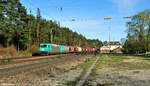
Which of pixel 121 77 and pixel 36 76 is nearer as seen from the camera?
pixel 121 77

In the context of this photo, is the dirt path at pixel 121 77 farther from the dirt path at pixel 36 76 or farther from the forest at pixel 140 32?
the forest at pixel 140 32

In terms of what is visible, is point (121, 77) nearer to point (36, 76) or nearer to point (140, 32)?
point (36, 76)

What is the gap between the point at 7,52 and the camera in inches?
1396

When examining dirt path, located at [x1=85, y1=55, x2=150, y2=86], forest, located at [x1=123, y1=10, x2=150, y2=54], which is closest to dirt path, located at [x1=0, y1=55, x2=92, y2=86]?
dirt path, located at [x1=85, y1=55, x2=150, y2=86]

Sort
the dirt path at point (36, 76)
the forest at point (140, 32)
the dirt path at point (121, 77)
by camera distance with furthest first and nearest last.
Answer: the forest at point (140, 32) → the dirt path at point (36, 76) → the dirt path at point (121, 77)

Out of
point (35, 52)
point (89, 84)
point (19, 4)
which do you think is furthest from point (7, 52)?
point (89, 84)

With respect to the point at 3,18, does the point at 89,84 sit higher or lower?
lower

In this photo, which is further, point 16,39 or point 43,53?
point 16,39

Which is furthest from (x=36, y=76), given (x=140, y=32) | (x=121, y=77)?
(x=140, y=32)

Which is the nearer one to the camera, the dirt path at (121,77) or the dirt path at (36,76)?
the dirt path at (121,77)

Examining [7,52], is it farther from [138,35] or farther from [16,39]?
[138,35]

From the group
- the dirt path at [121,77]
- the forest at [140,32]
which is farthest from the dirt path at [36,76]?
the forest at [140,32]

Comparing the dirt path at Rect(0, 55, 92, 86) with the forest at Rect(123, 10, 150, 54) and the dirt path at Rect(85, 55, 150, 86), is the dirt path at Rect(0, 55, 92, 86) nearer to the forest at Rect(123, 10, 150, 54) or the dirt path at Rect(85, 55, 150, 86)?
the dirt path at Rect(85, 55, 150, 86)

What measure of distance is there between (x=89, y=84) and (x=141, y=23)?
52.9 metres
